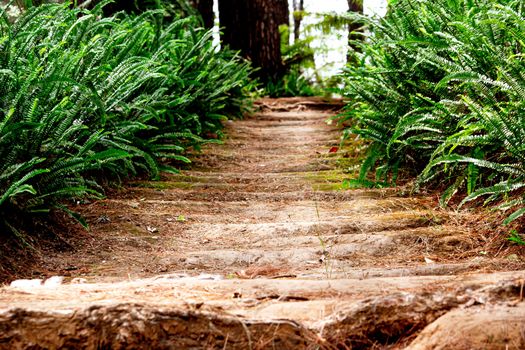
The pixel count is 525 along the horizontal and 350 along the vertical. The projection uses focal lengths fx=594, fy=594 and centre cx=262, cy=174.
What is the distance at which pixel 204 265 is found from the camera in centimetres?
286

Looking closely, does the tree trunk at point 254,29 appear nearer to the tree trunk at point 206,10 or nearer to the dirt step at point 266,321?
the tree trunk at point 206,10

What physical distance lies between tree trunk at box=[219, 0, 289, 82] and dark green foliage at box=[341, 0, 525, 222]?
440 cm

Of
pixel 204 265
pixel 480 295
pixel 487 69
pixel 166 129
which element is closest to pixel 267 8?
pixel 166 129

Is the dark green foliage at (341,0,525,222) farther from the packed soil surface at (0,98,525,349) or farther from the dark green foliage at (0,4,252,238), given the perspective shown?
the dark green foliage at (0,4,252,238)

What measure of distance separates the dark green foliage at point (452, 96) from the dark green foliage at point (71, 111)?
1.53 m

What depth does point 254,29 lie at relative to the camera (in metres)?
9.05

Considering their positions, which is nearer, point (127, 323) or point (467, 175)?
point (127, 323)

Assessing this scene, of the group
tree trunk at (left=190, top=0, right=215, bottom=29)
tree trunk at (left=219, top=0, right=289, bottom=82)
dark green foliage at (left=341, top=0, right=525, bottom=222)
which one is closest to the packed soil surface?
dark green foliage at (left=341, top=0, right=525, bottom=222)

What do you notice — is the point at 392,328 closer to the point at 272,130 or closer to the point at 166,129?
the point at 166,129

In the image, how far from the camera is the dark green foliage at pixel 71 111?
300 cm

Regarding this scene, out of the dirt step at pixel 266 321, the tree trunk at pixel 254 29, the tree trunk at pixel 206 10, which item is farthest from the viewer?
the tree trunk at pixel 206 10

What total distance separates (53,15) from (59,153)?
1567mm

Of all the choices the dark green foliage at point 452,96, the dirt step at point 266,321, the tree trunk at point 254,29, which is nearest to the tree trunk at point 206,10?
the tree trunk at point 254,29

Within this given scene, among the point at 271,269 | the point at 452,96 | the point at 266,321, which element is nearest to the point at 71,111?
the point at 271,269
